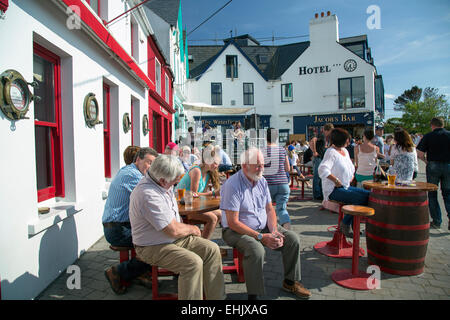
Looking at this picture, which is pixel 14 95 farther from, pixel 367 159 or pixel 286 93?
pixel 286 93

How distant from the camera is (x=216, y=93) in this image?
78.7 ft

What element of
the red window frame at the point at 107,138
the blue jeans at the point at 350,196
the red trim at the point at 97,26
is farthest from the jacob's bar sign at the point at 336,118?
the blue jeans at the point at 350,196

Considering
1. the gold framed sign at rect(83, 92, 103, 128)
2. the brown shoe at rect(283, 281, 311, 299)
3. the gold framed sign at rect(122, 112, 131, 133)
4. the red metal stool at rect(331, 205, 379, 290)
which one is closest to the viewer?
the brown shoe at rect(283, 281, 311, 299)

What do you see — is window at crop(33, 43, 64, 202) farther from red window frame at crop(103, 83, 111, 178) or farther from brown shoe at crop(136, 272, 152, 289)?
red window frame at crop(103, 83, 111, 178)

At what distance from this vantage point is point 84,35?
173 inches

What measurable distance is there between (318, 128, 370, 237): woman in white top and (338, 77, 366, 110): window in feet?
65.6

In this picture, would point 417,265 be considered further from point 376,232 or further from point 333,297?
point 333,297

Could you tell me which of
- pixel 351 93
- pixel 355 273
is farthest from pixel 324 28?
pixel 355 273

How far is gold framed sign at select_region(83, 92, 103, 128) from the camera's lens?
170 inches

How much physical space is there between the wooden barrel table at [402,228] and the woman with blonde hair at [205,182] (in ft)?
6.79

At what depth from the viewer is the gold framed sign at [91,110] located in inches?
170

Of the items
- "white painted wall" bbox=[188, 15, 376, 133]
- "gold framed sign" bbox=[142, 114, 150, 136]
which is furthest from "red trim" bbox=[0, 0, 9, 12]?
"white painted wall" bbox=[188, 15, 376, 133]

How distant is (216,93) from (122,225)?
2161 centimetres

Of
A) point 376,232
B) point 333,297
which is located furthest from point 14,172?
point 376,232
